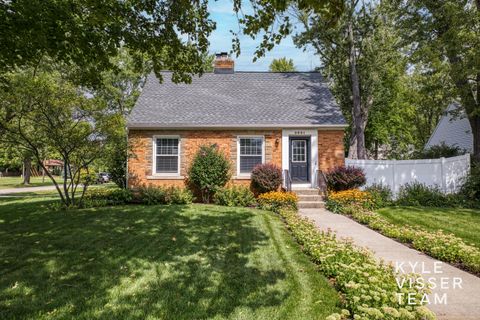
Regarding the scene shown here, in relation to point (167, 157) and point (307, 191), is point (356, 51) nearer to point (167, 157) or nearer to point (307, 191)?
point (307, 191)

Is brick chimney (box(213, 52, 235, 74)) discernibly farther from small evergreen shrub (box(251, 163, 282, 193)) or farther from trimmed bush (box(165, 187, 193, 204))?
trimmed bush (box(165, 187, 193, 204))

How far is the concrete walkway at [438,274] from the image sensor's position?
3744mm

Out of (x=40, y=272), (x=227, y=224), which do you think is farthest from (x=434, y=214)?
(x=40, y=272)

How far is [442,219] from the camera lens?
9.31m

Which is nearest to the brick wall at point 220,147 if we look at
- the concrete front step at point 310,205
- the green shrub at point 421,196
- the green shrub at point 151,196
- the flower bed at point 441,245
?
the green shrub at point 151,196

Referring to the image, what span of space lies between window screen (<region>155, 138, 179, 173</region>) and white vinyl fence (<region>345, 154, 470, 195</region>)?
883 centimetres

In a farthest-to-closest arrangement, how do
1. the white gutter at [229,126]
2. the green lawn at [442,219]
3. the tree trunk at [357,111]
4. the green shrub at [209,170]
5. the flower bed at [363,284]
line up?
the tree trunk at [357,111], the white gutter at [229,126], the green shrub at [209,170], the green lawn at [442,219], the flower bed at [363,284]

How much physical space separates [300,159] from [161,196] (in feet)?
22.1

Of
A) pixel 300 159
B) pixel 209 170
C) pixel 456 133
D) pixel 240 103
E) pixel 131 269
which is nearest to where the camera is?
pixel 131 269

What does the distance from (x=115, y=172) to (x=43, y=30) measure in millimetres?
10184

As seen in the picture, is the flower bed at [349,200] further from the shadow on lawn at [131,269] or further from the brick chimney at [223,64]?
the brick chimney at [223,64]

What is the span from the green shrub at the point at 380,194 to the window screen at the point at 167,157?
8644 millimetres

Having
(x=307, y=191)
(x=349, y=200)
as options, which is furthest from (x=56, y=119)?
(x=349, y=200)

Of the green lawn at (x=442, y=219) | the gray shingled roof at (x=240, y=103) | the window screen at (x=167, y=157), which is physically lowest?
the green lawn at (x=442, y=219)
